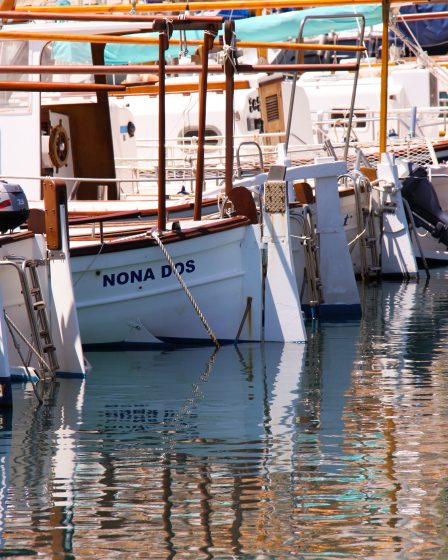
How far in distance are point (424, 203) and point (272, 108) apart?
15.4ft

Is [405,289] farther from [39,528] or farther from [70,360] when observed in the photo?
[39,528]

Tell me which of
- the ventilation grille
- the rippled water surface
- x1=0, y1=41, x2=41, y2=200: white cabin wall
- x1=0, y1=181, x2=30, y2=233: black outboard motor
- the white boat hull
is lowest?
the rippled water surface

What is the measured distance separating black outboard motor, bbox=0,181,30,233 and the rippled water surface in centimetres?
158

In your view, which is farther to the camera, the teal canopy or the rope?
the teal canopy

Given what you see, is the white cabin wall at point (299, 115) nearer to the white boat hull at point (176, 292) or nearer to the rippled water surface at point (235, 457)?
the white boat hull at point (176, 292)

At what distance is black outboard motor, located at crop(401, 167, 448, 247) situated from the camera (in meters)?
22.9

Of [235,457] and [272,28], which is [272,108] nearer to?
[272,28]

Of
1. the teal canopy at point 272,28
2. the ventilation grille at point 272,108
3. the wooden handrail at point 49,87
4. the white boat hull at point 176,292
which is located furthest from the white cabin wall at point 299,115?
the wooden handrail at point 49,87

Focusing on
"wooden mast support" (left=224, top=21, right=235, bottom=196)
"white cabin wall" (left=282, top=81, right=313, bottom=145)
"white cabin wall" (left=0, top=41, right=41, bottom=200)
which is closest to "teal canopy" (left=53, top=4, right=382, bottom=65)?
"white cabin wall" (left=282, top=81, right=313, bottom=145)

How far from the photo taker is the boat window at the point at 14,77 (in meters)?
18.3

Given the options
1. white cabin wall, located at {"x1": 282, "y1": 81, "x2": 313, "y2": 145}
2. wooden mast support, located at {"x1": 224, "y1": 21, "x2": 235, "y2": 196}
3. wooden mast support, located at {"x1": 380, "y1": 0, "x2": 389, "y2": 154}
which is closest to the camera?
wooden mast support, located at {"x1": 224, "y1": 21, "x2": 235, "y2": 196}

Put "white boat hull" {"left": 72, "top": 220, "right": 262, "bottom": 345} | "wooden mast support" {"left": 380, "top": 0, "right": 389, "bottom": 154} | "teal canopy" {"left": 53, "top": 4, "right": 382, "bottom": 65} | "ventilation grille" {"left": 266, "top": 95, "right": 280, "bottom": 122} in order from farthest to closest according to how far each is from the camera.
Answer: "ventilation grille" {"left": 266, "top": 95, "right": 280, "bottom": 122} → "teal canopy" {"left": 53, "top": 4, "right": 382, "bottom": 65} → "wooden mast support" {"left": 380, "top": 0, "right": 389, "bottom": 154} → "white boat hull" {"left": 72, "top": 220, "right": 262, "bottom": 345}

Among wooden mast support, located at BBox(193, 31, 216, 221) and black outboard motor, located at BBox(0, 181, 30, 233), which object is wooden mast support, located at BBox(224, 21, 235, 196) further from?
black outboard motor, located at BBox(0, 181, 30, 233)

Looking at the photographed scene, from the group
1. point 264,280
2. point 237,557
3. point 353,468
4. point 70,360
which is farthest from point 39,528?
point 264,280
